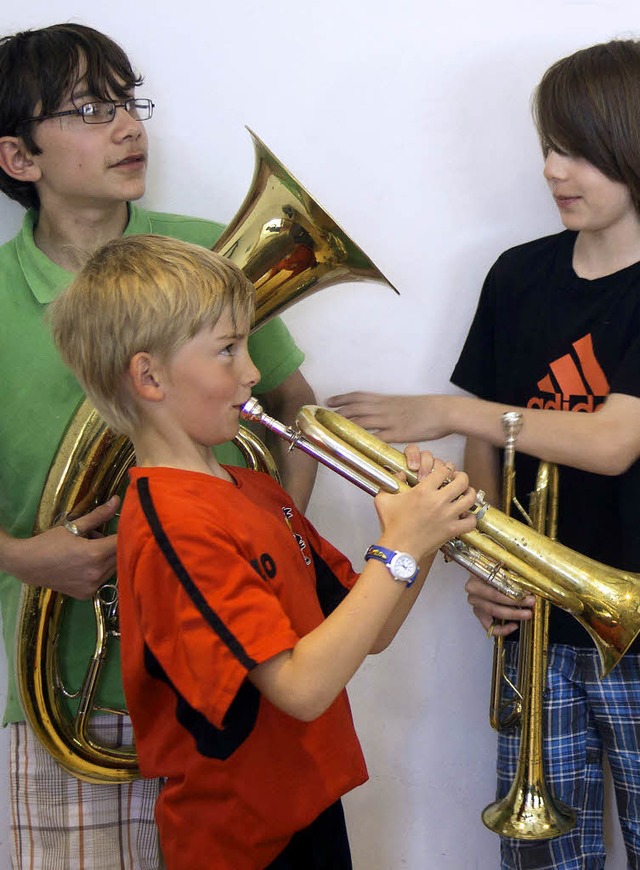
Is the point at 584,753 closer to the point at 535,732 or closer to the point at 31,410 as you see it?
the point at 535,732

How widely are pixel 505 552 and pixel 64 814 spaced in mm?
726

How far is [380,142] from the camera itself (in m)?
1.67

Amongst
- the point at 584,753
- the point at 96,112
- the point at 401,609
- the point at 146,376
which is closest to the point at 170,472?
the point at 146,376

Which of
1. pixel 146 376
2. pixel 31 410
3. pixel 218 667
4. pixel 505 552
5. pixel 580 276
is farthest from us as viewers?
pixel 580 276

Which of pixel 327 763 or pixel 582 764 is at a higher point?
pixel 327 763

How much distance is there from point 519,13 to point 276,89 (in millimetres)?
399

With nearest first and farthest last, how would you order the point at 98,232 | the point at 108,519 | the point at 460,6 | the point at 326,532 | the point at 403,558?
the point at 403,558
the point at 108,519
the point at 98,232
the point at 460,6
the point at 326,532

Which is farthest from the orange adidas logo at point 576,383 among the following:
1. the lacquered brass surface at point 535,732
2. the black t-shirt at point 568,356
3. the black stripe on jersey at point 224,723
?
the black stripe on jersey at point 224,723

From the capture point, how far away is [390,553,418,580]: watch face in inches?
41.6

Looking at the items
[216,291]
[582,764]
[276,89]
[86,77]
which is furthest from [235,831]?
[276,89]

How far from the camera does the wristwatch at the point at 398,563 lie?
106cm

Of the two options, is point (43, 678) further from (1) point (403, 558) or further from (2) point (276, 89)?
(2) point (276, 89)

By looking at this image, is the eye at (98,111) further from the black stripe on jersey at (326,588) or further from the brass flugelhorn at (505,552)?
the black stripe on jersey at (326,588)

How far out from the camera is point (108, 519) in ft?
4.50
